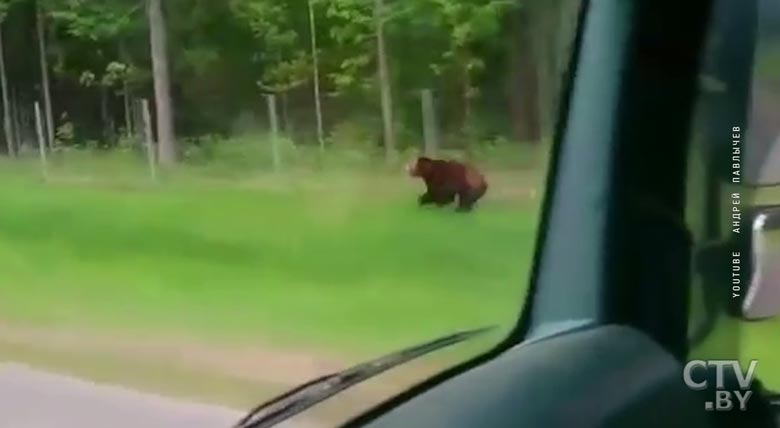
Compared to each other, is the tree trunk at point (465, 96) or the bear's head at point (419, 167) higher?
the tree trunk at point (465, 96)

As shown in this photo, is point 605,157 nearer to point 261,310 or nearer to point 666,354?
point 666,354

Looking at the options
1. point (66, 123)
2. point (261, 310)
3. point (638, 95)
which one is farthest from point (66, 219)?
point (638, 95)

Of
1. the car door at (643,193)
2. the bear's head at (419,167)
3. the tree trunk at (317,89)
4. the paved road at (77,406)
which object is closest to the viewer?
the paved road at (77,406)

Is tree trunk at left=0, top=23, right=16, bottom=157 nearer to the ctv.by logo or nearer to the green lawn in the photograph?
the green lawn

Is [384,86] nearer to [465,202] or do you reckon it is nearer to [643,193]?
[465,202]

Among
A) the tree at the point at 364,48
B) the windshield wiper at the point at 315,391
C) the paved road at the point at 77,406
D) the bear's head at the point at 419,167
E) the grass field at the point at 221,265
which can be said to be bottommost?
the windshield wiper at the point at 315,391

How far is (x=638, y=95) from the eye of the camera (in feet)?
5.71

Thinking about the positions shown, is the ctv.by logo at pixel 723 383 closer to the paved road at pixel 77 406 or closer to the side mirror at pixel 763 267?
the side mirror at pixel 763 267

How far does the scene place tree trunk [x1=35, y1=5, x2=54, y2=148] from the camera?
131cm

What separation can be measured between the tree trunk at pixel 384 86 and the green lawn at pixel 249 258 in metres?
0.04

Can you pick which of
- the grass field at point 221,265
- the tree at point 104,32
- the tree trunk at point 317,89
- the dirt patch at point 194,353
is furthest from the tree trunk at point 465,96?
the tree at point 104,32

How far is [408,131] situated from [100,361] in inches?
18.1

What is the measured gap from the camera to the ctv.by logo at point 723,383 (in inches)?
68.7

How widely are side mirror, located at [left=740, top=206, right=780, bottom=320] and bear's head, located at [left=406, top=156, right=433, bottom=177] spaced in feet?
1.46
